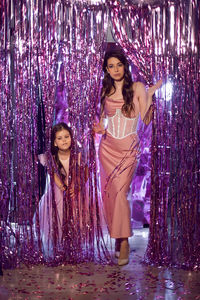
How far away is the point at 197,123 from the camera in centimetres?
320

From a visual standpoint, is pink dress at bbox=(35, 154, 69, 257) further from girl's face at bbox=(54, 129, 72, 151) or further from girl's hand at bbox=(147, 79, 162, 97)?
girl's hand at bbox=(147, 79, 162, 97)

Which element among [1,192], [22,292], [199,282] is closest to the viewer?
[22,292]

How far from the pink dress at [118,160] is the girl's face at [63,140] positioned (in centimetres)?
28

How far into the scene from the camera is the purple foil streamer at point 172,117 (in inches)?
126

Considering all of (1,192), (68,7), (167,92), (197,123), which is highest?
(68,7)

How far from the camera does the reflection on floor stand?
8.54 ft

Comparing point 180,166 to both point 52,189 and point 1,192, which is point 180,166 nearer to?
point 52,189

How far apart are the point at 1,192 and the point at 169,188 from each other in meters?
1.19

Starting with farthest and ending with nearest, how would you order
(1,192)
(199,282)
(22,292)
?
1. (1,192)
2. (199,282)
3. (22,292)

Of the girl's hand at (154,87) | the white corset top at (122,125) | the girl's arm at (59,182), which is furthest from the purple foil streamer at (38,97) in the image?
the girl's hand at (154,87)

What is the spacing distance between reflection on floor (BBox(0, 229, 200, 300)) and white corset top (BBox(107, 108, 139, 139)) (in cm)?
95

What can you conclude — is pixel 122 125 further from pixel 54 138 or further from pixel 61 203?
pixel 61 203

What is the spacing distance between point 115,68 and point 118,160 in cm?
70

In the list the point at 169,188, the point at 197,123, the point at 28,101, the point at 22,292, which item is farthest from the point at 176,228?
the point at 28,101
